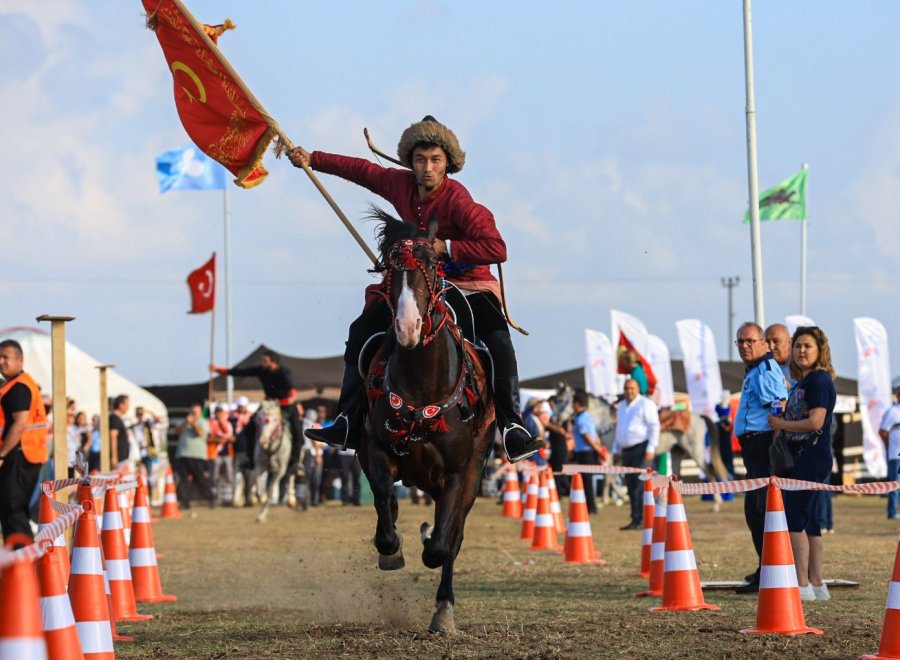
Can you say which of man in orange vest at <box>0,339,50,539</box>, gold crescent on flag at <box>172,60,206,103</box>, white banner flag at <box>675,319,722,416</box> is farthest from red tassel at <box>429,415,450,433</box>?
white banner flag at <box>675,319,722,416</box>

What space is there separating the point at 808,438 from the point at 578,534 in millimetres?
5671

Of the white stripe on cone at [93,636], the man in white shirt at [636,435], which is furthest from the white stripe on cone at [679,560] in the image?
the man in white shirt at [636,435]

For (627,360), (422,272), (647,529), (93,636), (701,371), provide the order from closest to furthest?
(93,636)
(422,272)
(647,529)
(627,360)
(701,371)

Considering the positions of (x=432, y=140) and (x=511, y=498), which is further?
(x=511, y=498)

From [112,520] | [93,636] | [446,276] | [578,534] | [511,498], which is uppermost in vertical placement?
[446,276]

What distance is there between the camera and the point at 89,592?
24.8ft

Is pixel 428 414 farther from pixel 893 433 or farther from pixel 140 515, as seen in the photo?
pixel 893 433

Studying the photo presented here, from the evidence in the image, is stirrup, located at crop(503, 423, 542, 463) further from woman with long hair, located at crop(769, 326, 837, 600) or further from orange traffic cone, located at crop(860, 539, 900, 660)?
orange traffic cone, located at crop(860, 539, 900, 660)

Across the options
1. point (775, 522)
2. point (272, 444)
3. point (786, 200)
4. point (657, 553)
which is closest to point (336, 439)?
point (775, 522)

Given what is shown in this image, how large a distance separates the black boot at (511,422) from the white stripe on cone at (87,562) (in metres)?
2.86

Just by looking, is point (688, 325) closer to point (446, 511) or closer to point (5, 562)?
point (446, 511)

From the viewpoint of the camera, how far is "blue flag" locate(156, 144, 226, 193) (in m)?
44.6

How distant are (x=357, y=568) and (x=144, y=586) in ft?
9.63

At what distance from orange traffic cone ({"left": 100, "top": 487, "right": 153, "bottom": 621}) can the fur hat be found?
10.8 ft
